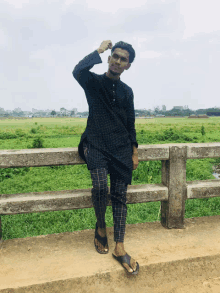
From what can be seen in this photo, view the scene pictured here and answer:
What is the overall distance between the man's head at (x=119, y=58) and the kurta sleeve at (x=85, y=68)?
0.64 feet

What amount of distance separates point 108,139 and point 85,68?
648 mm

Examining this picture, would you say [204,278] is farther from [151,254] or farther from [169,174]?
[169,174]

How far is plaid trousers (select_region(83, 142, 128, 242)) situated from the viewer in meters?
2.32

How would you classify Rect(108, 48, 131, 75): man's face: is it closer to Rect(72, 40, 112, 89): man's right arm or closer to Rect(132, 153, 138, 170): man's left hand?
Rect(72, 40, 112, 89): man's right arm

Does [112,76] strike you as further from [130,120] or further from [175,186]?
[175,186]

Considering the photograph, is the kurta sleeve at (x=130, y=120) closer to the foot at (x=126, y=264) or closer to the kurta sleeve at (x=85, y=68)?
the kurta sleeve at (x=85, y=68)

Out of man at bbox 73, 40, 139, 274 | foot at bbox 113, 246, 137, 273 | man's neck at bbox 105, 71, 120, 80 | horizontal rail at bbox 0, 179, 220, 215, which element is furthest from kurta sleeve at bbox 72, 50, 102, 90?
foot at bbox 113, 246, 137, 273

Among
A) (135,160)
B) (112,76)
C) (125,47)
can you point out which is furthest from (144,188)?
(125,47)

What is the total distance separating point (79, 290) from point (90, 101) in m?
1.60

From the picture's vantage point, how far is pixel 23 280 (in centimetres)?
210

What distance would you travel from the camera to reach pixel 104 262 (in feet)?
7.64

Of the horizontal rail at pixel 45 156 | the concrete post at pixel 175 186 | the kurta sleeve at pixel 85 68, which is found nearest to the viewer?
the kurta sleeve at pixel 85 68

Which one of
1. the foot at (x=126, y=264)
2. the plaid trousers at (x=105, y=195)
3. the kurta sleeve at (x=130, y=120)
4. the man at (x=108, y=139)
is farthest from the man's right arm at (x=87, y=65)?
the foot at (x=126, y=264)

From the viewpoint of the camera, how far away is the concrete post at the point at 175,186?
2.83 meters
